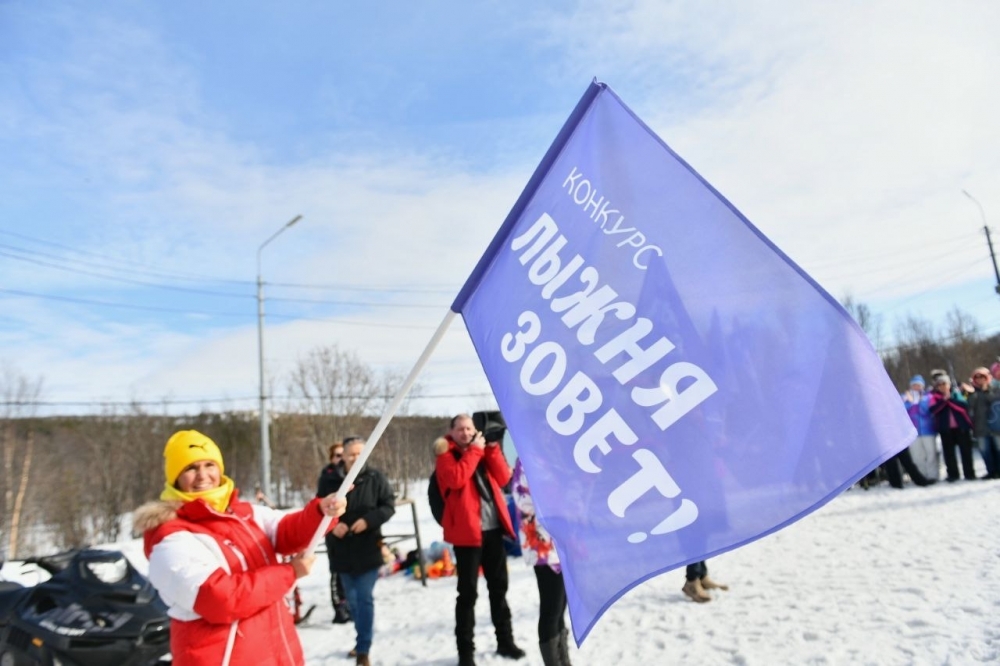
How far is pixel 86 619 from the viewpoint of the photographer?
4.64 m

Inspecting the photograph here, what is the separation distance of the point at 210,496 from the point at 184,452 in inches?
8.4

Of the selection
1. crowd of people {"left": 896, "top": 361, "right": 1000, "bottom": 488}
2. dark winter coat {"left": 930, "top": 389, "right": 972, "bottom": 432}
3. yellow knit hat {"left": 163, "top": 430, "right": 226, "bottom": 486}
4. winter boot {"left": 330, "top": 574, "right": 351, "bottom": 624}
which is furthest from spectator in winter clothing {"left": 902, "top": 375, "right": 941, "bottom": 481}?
yellow knit hat {"left": 163, "top": 430, "right": 226, "bottom": 486}

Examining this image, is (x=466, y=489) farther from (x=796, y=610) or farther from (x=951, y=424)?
(x=951, y=424)

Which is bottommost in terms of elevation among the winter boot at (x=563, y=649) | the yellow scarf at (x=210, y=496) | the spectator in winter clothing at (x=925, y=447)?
the winter boot at (x=563, y=649)

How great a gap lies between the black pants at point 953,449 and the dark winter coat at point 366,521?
9944 millimetres

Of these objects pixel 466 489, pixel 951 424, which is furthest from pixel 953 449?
pixel 466 489

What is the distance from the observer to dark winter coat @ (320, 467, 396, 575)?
5.43 metres

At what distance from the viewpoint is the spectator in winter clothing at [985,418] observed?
1066 centimetres

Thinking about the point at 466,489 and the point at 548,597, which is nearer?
the point at 548,597

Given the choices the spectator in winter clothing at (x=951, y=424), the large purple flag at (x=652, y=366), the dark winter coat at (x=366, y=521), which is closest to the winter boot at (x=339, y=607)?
the dark winter coat at (x=366, y=521)

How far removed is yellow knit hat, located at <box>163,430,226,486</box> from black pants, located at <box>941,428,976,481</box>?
474 inches

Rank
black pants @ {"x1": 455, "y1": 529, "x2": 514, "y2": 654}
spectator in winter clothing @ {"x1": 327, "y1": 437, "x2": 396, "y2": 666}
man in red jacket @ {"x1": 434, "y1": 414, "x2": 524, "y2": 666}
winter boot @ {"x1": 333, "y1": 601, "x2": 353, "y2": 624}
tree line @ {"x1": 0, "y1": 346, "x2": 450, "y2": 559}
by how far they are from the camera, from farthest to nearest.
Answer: tree line @ {"x1": 0, "y1": 346, "x2": 450, "y2": 559} → winter boot @ {"x1": 333, "y1": 601, "x2": 353, "y2": 624} → spectator in winter clothing @ {"x1": 327, "y1": 437, "x2": 396, "y2": 666} → man in red jacket @ {"x1": 434, "y1": 414, "x2": 524, "y2": 666} → black pants @ {"x1": 455, "y1": 529, "x2": 514, "y2": 654}

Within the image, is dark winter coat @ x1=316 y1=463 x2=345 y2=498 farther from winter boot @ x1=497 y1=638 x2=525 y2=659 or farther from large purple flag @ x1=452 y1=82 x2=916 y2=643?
large purple flag @ x1=452 y1=82 x2=916 y2=643

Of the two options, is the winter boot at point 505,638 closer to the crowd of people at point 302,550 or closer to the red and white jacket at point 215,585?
the crowd of people at point 302,550
